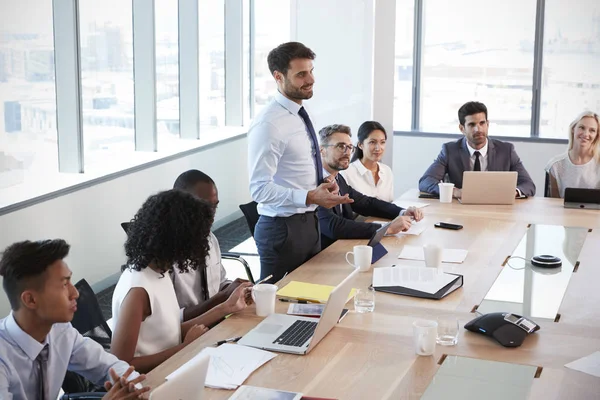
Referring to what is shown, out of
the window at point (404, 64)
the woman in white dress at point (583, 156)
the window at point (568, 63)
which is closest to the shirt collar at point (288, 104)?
the woman in white dress at point (583, 156)

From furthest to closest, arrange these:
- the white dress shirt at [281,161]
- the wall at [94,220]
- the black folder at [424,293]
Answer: the wall at [94,220]
the white dress shirt at [281,161]
the black folder at [424,293]

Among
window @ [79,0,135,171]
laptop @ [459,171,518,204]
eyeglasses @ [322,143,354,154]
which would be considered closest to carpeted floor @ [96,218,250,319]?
window @ [79,0,135,171]

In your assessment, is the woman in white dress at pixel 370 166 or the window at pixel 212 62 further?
the window at pixel 212 62

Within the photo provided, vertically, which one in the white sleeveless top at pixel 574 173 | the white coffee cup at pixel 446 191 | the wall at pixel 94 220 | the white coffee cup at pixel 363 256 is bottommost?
the wall at pixel 94 220

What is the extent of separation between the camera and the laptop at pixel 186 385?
193cm

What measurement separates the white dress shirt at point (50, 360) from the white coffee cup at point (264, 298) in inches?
24.8

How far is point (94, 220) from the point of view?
5.86 metres

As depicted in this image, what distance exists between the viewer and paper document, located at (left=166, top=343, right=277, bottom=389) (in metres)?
2.47

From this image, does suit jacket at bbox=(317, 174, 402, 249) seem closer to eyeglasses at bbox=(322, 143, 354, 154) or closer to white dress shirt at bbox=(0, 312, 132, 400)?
eyeglasses at bbox=(322, 143, 354, 154)

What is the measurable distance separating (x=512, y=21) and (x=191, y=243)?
6.63 metres

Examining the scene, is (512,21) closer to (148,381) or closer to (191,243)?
(191,243)

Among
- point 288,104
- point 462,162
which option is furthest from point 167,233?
point 462,162

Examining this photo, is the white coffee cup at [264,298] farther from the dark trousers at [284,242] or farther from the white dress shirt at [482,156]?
the white dress shirt at [482,156]

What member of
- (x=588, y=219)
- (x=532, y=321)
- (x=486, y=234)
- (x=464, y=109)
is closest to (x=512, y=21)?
(x=464, y=109)
